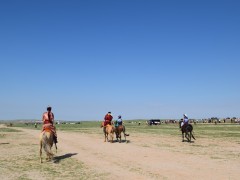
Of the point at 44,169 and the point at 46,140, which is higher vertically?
the point at 46,140

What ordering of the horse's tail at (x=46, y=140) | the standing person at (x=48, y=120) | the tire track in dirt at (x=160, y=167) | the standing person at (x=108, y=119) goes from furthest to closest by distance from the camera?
the standing person at (x=108, y=119), the standing person at (x=48, y=120), the horse's tail at (x=46, y=140), the tire track in dirt at (x=160, y=167)

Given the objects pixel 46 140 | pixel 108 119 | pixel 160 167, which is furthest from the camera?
pixel 108 119

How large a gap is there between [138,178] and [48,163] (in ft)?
20.6

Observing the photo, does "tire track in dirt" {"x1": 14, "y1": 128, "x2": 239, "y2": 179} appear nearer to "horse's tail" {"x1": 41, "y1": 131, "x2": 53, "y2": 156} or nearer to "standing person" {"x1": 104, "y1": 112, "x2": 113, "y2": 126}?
"horse's tail" {"x1": 41, "y1": 131, "x2": 53, "y2": 156}

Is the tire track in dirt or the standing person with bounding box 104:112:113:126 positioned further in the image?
the standing person with bounding box 104:112:113:126

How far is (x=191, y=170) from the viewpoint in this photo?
13.9 m

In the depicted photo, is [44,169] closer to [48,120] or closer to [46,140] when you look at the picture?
[46,140]

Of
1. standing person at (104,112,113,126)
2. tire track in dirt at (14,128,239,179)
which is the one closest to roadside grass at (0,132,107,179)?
tire track in dirt at (14,128,239,179)

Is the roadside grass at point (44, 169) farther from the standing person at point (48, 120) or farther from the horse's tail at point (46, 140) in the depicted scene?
the standing person at point (48, 120)

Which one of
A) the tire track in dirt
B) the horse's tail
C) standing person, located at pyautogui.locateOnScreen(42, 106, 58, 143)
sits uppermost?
standing person, located at pyautogui.locateOnScreen(42, 106, 58, 143)

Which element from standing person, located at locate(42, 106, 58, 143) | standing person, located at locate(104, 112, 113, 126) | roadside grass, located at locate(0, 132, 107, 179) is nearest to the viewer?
roadside grass, located at locate(0, 132, 107, 179)

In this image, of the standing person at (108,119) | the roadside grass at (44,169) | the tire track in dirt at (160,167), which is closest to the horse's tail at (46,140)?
the roadside grass at (44,169)

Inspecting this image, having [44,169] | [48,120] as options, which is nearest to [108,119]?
[48,120]

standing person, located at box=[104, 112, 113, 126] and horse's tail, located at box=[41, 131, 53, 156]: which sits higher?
standing person, located at box=[104, 112, 113, 126]
